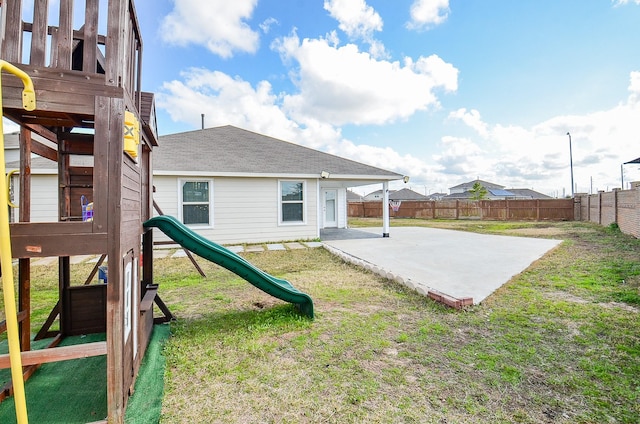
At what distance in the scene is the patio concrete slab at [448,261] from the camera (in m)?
4.51

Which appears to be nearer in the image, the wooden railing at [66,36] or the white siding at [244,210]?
the wooden railing at [66,36]

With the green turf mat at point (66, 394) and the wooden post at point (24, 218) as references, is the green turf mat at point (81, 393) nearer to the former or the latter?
the green turf mat at point (66, 394)

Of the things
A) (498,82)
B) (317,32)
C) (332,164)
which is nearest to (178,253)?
(332,164)

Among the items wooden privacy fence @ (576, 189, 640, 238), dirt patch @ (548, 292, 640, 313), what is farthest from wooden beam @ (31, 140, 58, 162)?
wooden privacy fence @ (576, 189, 640, 238)

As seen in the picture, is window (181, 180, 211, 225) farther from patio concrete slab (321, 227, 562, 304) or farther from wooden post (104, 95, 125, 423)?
wooden post (104, 95, 125, 423)

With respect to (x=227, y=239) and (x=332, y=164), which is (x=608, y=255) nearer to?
(x=332, y=164)

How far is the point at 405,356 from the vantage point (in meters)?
2.60

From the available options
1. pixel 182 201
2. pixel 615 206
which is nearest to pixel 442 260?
pixel 182 201

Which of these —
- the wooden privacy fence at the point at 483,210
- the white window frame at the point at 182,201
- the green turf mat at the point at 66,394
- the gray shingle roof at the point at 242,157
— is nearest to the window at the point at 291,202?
the gray shingle roof at the point at 242,157

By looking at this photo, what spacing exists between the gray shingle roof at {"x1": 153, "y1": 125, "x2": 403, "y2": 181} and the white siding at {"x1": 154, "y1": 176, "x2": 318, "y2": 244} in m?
0.37

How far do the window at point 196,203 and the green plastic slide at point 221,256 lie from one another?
19.9 ft

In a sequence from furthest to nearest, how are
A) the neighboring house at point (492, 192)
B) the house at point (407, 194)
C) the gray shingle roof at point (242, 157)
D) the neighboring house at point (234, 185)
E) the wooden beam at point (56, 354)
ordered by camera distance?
1. the house at point (407, 194)
2. the neighboring house at point (492, 192)
3. the gray shingle roof at point (242, 157)
4. the neighboring house at point (234, 185)
5. the wooden beam at point (56, 354)

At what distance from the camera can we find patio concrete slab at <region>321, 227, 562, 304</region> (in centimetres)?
451

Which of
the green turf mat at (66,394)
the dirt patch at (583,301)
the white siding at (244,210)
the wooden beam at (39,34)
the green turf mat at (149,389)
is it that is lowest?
the green turf mat at (66,394)
